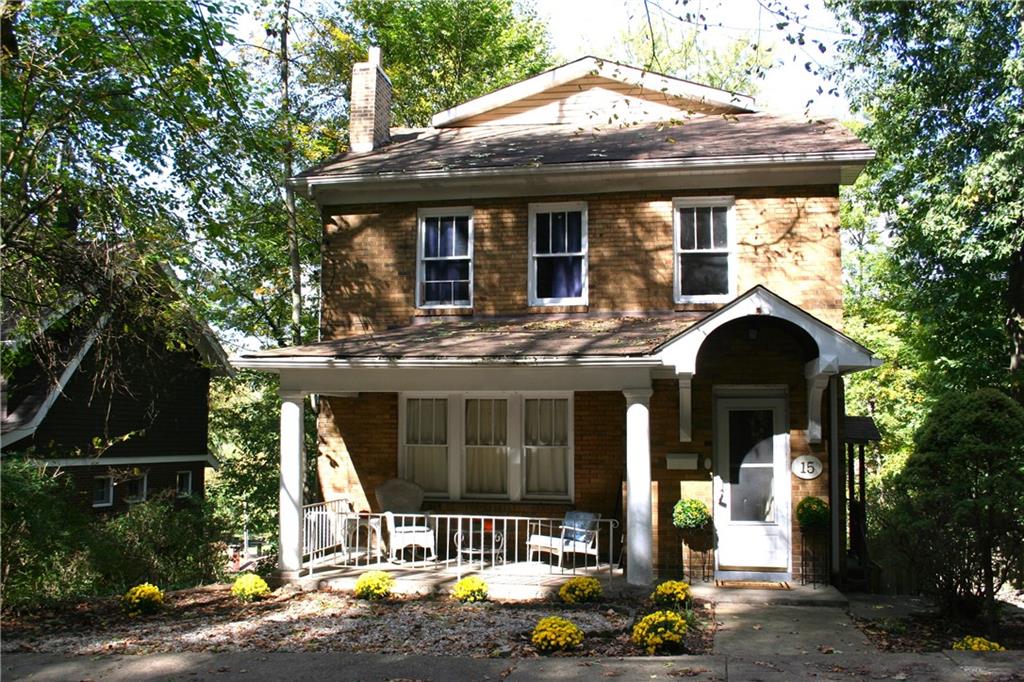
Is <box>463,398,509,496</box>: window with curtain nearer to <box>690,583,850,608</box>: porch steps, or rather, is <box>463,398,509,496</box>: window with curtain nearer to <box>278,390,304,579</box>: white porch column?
<box>278,390,304,579</box>: white porch column

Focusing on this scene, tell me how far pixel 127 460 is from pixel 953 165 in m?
20.3

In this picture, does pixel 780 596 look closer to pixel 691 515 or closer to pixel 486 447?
pixel 691 515

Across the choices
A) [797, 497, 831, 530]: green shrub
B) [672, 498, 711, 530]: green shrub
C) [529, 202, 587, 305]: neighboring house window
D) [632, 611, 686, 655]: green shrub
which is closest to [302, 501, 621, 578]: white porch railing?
[672, 498, 711, 530]: green shrub

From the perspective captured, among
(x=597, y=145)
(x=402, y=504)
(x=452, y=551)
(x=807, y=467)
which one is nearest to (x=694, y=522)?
(x=807, y=467)

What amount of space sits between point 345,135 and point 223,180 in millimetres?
9190

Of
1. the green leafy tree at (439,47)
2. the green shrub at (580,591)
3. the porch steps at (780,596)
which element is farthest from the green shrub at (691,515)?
the green leafy tree at (439,47)

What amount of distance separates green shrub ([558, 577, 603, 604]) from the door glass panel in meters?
2.82

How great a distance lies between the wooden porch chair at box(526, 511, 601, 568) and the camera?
12435 millimetres

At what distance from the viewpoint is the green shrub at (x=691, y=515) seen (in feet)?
40.7

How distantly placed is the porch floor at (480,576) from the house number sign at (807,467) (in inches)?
114

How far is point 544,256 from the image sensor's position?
14.4 metres

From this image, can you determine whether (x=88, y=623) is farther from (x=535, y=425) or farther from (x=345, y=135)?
(x=345, y=135)

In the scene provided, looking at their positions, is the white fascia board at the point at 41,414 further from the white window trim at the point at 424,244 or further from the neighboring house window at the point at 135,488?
the white window trim at the point at 424,244

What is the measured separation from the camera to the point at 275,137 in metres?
17.0
